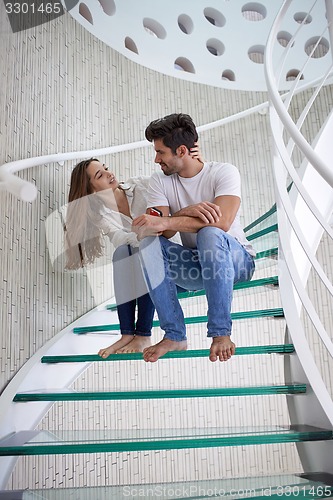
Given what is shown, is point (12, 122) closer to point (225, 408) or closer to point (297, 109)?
point (225, 408)

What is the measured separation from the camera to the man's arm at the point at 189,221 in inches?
63.9

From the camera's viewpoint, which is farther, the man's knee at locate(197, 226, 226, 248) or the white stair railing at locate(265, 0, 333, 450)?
the man's knee at locate(197, 226, 226, 248)

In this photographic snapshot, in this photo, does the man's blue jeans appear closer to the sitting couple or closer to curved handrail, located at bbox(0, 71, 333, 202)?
the sitting couple

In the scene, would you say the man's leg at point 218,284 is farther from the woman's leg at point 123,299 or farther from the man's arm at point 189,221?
the woman's leg at point 123,299

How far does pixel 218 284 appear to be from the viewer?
153 cm

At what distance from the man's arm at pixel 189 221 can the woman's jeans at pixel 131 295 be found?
0.27 feet

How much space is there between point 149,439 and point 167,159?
86cm

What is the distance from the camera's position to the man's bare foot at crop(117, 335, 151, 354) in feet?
5.29

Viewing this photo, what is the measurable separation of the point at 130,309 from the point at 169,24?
4.49ft

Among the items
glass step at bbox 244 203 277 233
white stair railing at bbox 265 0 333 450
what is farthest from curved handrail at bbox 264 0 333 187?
glass step at bbox 244 203 277 233

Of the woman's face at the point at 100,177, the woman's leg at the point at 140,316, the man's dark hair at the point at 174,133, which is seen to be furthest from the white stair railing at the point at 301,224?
the woman's face at the point at 100,177

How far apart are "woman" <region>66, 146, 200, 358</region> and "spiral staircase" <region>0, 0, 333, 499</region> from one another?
0.19 feet

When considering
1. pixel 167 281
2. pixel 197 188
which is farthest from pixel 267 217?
pixel 167 281

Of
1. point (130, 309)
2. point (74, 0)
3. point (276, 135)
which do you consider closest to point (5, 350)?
point (130, 309)
